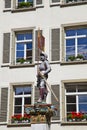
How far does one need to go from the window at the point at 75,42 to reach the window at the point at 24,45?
1915 mm

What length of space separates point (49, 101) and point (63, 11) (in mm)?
4479

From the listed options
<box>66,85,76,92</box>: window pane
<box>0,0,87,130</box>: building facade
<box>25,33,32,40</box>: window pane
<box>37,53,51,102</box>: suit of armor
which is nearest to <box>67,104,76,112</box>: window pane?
<box>0,0,87,130</box>: building facade

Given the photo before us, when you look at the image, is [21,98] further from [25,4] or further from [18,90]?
[25,4]

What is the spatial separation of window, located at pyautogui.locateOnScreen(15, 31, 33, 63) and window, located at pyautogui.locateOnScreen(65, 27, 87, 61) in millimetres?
1915

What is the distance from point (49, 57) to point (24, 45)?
1.85 meters

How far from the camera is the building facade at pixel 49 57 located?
1925cm

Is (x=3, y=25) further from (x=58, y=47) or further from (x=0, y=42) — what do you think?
(x=58, y=47)

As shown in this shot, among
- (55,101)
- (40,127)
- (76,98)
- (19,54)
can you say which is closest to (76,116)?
(76,98)

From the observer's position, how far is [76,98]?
19.4 m

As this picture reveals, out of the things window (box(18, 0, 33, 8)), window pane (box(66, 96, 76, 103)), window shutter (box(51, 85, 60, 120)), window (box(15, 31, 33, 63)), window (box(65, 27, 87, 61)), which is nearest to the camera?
window shutter (box(51, 85, 60, 120))

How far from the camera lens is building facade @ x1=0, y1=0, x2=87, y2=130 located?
1925 centimetres

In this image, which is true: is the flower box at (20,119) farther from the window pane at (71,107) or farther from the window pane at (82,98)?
the window pane at (82,98)

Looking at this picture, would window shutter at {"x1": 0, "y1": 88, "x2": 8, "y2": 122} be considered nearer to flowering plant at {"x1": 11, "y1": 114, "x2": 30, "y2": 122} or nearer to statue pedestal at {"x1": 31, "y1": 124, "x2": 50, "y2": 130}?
flowering plant at {"x1": 11, "y1": 114, "x2": 30, "y2": 122}

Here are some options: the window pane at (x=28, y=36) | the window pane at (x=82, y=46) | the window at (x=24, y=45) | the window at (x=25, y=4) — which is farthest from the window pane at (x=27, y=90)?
the window at (x=25, y=4)
